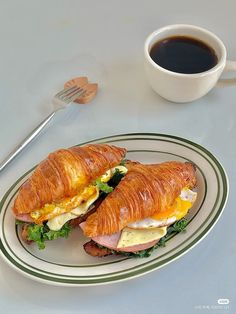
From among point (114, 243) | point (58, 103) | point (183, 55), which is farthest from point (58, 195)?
point (183, 55)

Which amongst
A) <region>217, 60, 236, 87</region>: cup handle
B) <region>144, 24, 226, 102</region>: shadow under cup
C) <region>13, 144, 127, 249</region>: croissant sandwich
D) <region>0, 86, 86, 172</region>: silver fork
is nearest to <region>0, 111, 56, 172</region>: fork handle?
<region>0, 86, 86, 172</region>: silver fork

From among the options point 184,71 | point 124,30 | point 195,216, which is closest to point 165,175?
point 195,216

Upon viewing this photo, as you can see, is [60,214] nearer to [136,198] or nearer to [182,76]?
[136,198]

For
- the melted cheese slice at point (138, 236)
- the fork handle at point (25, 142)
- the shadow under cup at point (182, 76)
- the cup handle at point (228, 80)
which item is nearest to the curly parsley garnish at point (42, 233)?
the melted cheese slice at point (138, 236)

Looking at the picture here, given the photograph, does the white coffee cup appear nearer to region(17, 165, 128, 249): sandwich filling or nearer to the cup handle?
the cup handle

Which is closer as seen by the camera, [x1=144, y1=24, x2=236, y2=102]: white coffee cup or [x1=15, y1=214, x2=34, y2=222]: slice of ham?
[x1=15, y1=214, x2=34, y2=222]: slice of ham

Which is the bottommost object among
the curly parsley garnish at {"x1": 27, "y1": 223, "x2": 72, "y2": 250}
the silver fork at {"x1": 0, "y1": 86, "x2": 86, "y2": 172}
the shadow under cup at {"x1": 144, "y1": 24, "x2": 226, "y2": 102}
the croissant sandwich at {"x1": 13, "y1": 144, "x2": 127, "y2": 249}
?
the curly parsley garnish at {"x1": 27, "y1": 223, "x2": 72, "y2": 250}
